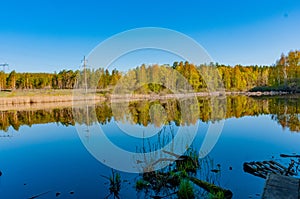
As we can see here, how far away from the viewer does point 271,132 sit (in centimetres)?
1270

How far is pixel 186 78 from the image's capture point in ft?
132

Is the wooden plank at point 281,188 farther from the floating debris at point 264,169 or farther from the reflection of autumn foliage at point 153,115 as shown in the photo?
the reflection of autumn foliage at point 153,115

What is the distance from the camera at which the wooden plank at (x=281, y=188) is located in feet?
11.7

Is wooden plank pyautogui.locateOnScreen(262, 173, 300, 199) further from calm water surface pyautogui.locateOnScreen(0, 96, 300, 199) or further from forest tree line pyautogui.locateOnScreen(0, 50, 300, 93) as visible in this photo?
forest tree line pyautogui.locateOnScreen(0, 50, 300, 93)

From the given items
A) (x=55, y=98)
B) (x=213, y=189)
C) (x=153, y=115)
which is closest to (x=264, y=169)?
(x=213, y=189)

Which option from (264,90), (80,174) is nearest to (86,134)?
(80,174)

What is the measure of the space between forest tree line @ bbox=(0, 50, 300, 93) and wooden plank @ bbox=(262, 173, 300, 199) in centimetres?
1295

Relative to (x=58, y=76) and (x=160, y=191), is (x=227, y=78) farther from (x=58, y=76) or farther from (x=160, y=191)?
(x=160, y=191)

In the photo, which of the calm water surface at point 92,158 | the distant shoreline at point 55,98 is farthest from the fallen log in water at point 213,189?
the distant shoreline at point 55,98

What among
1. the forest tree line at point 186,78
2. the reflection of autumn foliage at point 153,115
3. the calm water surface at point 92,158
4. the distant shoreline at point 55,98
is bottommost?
the calm water surface at point 92,158

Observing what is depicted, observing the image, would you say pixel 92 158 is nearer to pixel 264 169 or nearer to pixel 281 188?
pixel 264 169

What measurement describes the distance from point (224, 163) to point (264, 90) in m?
52.6

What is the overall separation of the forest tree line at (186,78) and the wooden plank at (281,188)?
510 inches

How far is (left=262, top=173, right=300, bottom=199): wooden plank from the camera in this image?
3578 millimetres
